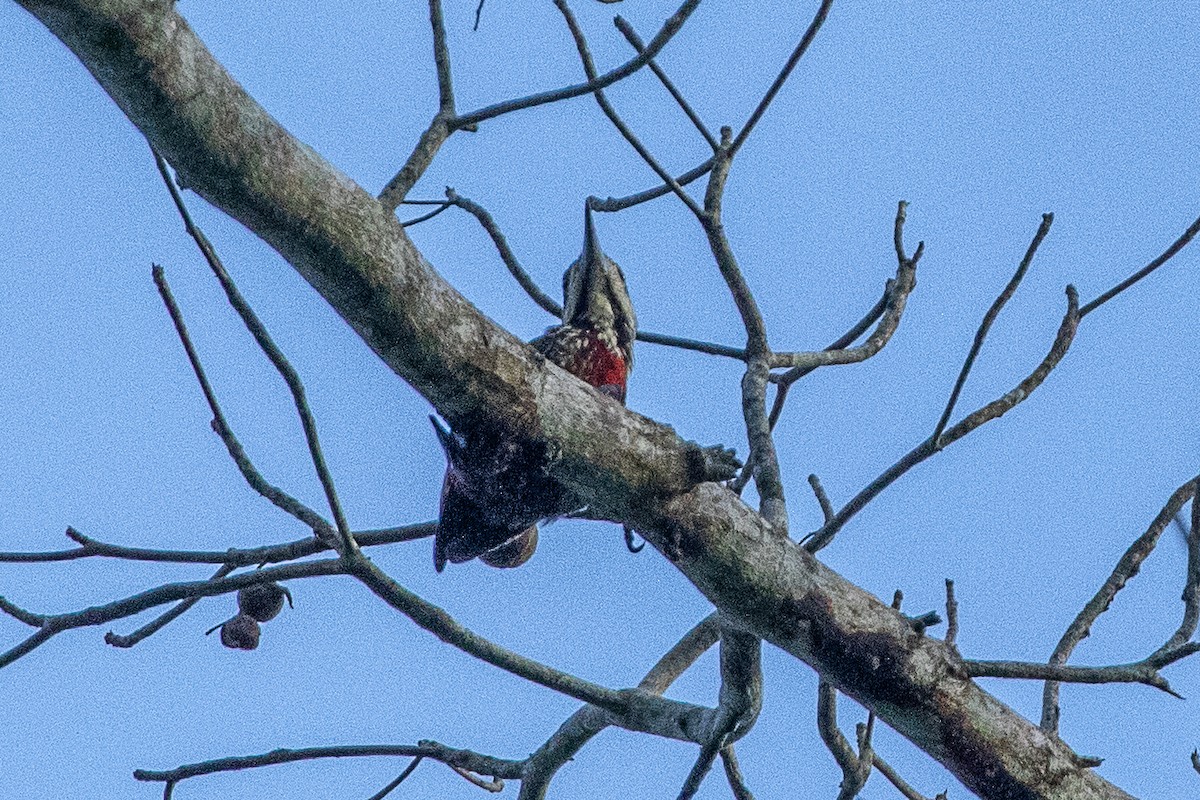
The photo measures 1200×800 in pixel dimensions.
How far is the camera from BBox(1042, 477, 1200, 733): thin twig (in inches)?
119

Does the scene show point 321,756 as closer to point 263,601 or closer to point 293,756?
point 293,756

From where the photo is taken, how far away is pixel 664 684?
3.47 meters

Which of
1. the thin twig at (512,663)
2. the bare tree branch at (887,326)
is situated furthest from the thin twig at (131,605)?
the bare tree branch at (887,326)

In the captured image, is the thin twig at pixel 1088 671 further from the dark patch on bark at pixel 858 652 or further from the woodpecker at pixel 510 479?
the woodpecker at pixel 510 479

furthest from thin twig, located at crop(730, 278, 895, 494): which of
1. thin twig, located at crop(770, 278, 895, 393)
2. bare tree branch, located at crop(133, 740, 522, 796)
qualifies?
bare tree branch, located at crop(133, 740, 522, 796)

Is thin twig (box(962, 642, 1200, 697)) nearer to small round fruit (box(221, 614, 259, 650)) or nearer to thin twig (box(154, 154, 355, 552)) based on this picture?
thin twig (box(154, 154, 355, 552))

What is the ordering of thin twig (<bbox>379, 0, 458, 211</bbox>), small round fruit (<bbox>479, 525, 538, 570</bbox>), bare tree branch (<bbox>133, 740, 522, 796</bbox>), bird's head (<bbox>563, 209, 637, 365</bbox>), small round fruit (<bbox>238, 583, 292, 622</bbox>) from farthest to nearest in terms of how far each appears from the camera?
bird's head (<bbox>563, 209, 637, 365</bbox>) < small round fruit (<bbox>479, 525, 538, 570</bbox>) < small round fruit (<bbox>238, 583, 292, 622</bbox>) < bare tree branch (<bbox>133, 740, 522, 796</bbox>) < thin twig (<bbox>379, 0, 458, 211</bbox>)

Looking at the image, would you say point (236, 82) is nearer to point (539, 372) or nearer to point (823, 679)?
point (539, 372)

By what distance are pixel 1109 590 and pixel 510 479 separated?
4.86 feet

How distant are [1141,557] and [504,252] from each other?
196 centimetres

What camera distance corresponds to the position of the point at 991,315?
9.52 ft

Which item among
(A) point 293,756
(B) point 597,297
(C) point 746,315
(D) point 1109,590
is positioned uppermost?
(B) point 597,297

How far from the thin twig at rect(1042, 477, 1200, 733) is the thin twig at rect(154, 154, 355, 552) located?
1.66 meters

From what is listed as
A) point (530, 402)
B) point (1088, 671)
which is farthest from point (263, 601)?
point (1088, 671)
